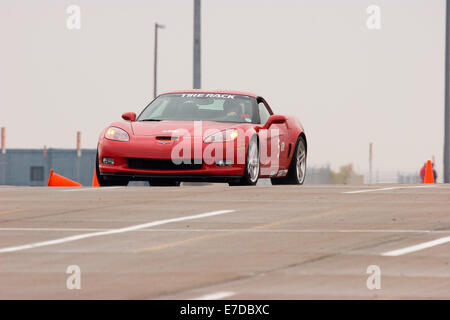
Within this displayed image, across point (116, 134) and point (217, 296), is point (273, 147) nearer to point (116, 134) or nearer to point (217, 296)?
point (116, 134)

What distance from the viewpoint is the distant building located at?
8944cm

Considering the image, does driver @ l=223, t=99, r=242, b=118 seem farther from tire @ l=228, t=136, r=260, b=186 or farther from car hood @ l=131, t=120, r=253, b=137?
tire @ l=228, t=136, r=260, b=186

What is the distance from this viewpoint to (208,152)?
16.6 metres

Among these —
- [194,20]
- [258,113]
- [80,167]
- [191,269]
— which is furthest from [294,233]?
[80,167]

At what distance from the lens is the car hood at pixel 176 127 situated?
16.8 m

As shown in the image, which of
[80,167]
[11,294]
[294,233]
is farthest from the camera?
[80,167]

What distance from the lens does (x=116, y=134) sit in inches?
667

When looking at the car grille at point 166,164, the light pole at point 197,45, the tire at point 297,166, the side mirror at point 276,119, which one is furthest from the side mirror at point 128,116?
the light pole at point 197,45

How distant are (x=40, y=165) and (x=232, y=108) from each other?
73.4 metres

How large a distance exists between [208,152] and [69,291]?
845 centimetres

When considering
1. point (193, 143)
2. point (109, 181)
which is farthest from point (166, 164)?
point (109, 181)

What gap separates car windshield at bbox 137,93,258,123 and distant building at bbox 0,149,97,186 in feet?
234

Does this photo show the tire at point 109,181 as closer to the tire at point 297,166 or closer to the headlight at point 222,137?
the headlight at point 222,137

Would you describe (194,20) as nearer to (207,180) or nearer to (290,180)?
(290,180)
